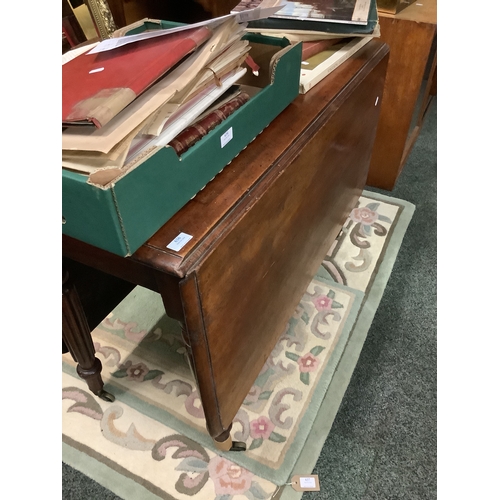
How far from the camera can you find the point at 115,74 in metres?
0.62

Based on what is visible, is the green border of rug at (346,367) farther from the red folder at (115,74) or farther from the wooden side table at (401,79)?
the red folder at (115,74)

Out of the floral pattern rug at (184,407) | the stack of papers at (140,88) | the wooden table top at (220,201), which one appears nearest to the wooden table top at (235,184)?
the wooden table top at (220,201)

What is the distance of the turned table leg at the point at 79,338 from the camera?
88 cm

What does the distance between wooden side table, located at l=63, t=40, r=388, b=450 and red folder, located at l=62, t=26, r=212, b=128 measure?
172 millimetres

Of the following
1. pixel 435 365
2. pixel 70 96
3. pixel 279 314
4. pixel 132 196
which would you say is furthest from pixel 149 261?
pixel 435 365

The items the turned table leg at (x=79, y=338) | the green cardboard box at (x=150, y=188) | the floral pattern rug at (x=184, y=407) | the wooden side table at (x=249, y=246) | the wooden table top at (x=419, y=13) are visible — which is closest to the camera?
the green cardboard box at (x=150, y=188)

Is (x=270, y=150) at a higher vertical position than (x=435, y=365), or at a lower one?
higher

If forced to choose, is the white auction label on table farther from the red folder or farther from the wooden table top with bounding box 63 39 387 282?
the red folder

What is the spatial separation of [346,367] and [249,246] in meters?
0.68

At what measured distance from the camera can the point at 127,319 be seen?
1348mm

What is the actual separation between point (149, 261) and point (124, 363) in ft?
2.51

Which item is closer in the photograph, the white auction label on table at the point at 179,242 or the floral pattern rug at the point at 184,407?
the white auction label on table at the point at 179,242

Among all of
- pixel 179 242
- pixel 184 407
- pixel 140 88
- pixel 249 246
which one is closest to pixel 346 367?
pixel 184 407

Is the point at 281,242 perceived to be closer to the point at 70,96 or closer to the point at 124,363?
the point at 70,96
